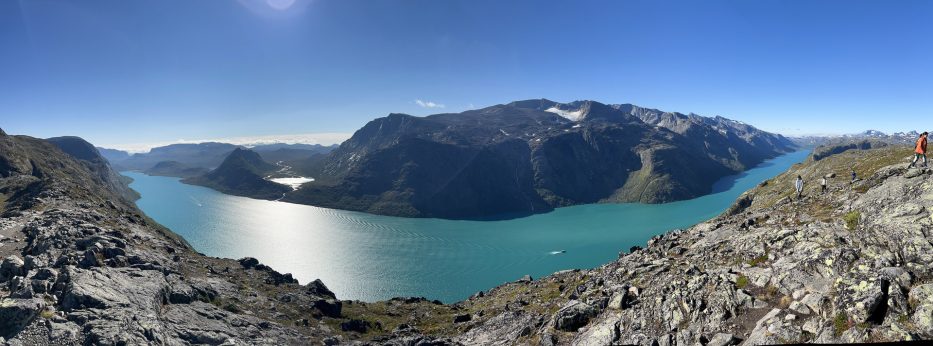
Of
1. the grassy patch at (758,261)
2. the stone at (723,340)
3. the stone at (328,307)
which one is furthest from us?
the stone at (328,307)

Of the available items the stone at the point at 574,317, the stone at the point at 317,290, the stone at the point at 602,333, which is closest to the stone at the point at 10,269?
the stone at the point at 317,290

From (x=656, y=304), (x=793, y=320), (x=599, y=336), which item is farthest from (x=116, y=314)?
(x=793, y=320)

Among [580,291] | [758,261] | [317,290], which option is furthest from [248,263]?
[758,261]

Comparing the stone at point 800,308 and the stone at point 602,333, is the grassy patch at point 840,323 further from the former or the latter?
the stone at point 602,333

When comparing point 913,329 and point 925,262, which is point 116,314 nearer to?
point 913,329

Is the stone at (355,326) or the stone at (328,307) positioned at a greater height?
the stone at (328,307)

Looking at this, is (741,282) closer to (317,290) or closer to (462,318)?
(462,318)
